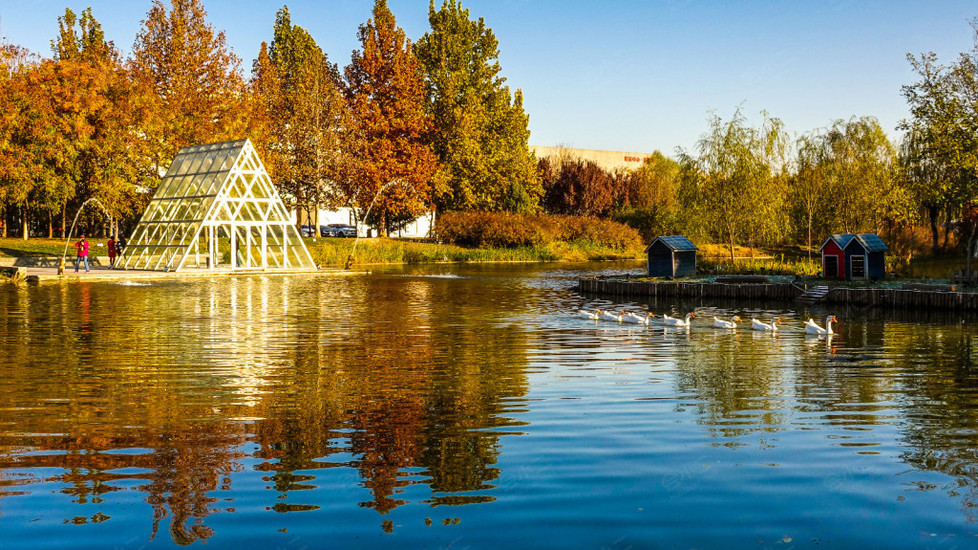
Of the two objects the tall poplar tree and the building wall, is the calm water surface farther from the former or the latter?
the building wall

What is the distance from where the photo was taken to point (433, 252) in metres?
75.9

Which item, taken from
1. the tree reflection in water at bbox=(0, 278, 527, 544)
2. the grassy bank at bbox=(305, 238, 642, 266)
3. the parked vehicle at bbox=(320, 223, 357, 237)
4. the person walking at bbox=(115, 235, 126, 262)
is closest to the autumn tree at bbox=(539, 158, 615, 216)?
the grassy bank at bbox=(305, 238, 642, 266)

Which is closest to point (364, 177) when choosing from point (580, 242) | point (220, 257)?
point (220, 257)

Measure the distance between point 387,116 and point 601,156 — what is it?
46855mm

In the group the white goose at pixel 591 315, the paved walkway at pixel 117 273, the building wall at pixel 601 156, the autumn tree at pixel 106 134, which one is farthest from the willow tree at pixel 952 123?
the building wall at pixel 601 156

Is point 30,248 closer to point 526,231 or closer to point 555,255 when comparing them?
point 526,231

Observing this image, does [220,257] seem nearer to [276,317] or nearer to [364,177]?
[364,177]

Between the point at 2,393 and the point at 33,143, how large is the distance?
51.6m

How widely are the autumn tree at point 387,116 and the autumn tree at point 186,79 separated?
11932 mm

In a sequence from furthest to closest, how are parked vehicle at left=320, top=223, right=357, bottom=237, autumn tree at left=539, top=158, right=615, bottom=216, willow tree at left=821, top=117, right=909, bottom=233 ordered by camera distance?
autumn tree at left=539, top=158, right=615, bottom=216 → parked vehicle at left=320, top=223, right=357, bottom=237 → willow tree at left=821, top=117, right=909, bottom=233

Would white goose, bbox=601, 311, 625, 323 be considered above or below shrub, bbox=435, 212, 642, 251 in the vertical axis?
below

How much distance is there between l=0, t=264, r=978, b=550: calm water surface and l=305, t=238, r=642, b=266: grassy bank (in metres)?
46.0

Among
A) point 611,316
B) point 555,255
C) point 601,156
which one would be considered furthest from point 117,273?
point 601,156

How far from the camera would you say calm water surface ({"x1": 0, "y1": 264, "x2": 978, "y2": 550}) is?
26.4 ft
